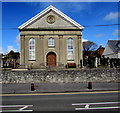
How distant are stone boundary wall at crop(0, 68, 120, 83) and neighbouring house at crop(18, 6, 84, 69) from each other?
859 cm

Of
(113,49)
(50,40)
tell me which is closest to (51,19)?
(50,40)

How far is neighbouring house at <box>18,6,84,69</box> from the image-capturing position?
1016 inches

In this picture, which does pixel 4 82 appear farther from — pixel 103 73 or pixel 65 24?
pixel 65 24

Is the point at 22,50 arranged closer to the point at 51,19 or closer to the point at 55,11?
the point at 51,19

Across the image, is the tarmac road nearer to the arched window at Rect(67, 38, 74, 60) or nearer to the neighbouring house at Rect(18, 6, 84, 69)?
the neighbouring house at Rect(18, 6, 84, 69)

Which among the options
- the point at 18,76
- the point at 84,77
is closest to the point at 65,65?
the point at 84,77

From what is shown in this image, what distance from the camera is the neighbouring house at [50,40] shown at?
84.6 feet

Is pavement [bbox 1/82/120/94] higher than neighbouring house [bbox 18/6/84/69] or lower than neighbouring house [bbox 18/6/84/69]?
lower

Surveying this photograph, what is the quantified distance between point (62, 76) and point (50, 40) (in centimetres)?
1103

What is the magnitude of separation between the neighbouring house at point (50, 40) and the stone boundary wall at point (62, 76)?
859 centimetres

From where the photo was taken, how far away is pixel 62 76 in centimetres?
1692

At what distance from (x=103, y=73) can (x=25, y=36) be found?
1600cm

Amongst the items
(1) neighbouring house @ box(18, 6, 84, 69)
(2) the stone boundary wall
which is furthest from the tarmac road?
(1) neighbouring house @ box(18, 6, 84, 69)

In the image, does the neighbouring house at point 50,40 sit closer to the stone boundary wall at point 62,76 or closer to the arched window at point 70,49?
the arched window at point 70,49
